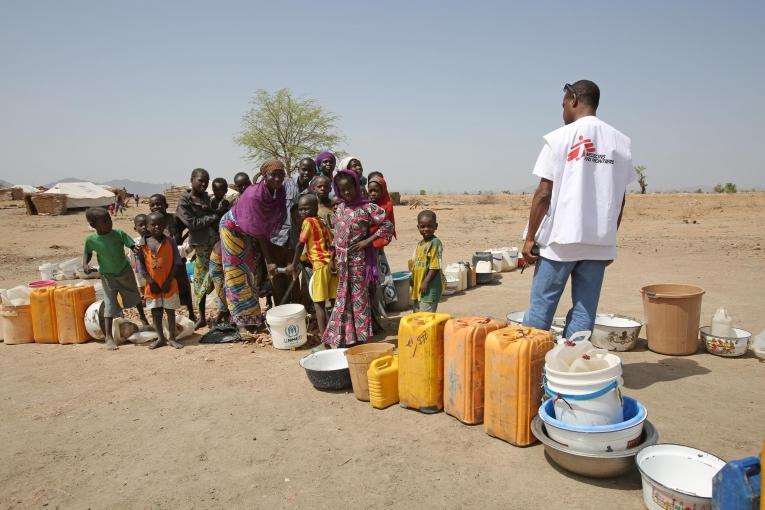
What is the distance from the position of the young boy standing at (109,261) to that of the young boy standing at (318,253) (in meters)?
2.03

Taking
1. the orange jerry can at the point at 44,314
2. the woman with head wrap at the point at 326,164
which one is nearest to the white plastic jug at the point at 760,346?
the woman with head wrap at the point at 326,164

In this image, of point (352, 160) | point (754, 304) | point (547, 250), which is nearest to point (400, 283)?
point (352, 160)

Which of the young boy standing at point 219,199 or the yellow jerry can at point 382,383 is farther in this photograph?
the young boy standing at point 219,199

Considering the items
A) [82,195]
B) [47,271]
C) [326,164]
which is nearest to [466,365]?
[326,164]

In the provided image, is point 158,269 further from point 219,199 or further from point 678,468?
point 678,468

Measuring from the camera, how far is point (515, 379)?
279 centimetres

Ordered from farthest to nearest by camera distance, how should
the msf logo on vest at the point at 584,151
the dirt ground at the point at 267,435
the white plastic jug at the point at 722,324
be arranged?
the white plastic jug at the point at 722,324
the msf logo on vest at the point at 584,151
the dirt ground at the point at 267,435

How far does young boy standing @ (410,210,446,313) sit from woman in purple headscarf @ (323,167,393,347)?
1.34ft

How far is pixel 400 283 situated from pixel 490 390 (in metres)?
3.65

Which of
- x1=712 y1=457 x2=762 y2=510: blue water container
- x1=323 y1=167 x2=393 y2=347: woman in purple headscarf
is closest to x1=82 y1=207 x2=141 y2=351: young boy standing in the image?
x1=323 y1=167 x2=393 y2=347: woman in purple headscarf

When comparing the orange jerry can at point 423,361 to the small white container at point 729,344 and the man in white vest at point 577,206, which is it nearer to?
the man in white vest at point 577,206

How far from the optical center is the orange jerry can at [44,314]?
5.55 metres

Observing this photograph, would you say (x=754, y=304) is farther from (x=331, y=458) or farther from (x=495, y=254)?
(x=331, y=458)

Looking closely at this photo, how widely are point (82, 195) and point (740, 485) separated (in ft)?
94.4
